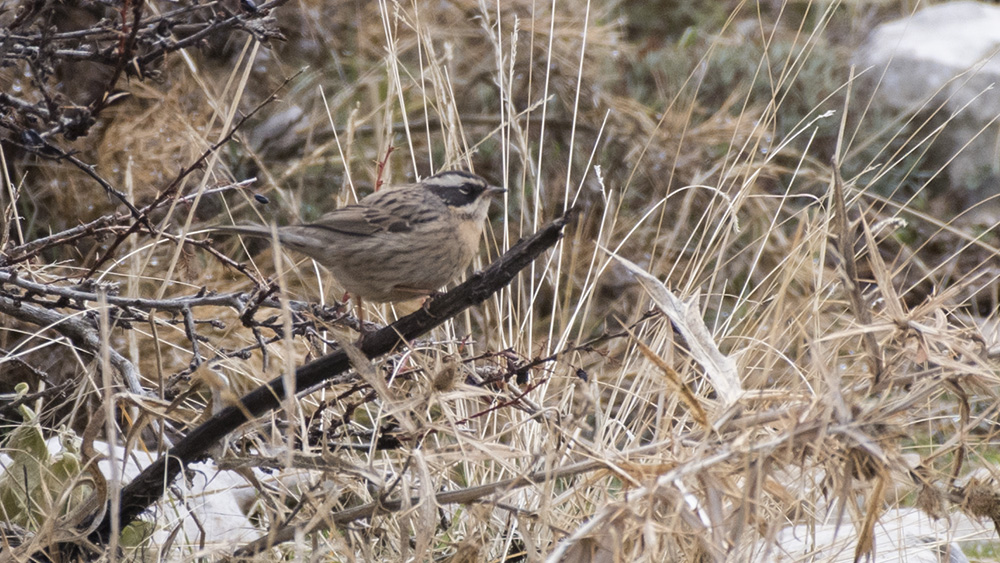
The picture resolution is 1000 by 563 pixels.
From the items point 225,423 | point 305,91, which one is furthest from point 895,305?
point 305,91

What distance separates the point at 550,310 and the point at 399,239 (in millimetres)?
2892

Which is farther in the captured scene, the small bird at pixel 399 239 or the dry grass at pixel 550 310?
the small bird at pixel 399 239

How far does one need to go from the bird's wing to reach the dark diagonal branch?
2.47 feet

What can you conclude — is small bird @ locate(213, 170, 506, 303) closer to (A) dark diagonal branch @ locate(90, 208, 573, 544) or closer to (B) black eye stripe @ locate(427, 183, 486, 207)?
(B) black eye stripe @ locate(427, 183, 486, 207)

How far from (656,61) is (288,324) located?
5643 mm

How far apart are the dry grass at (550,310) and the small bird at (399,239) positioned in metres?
0.16

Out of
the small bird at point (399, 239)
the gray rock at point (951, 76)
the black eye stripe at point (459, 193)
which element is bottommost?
the gray rock at point (951, 76)

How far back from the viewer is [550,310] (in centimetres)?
602

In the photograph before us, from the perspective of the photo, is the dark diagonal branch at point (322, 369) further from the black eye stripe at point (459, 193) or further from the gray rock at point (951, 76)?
the gray rock at point (951, 76)

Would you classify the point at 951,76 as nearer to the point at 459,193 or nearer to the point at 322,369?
the point at 459,193

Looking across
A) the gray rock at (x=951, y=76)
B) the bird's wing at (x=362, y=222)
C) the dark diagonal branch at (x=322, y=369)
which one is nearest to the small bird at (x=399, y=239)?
the bird's wing at (x=362, y=222)

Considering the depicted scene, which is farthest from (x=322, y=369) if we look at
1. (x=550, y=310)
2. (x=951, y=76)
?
(x=951, y=76)

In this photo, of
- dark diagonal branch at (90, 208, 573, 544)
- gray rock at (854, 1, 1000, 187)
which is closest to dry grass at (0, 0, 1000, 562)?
dark diagonal branch at (90, 208, 573, 544)

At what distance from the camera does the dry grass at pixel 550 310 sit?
225 cm
